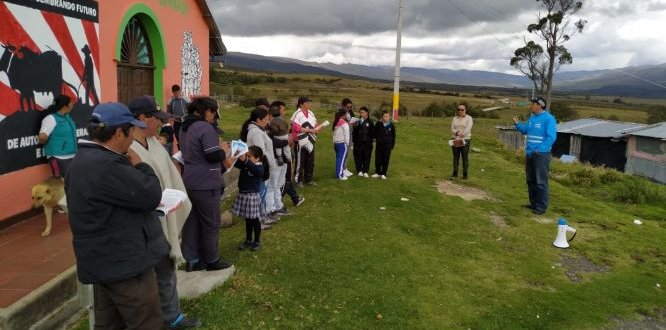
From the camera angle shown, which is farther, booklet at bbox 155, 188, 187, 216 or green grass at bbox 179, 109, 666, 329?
green grass at bbox 179, 109, 666, 329

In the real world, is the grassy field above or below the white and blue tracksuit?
below

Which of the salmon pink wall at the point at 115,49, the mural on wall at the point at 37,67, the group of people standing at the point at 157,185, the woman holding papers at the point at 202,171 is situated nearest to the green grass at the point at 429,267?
the group of people standing at the point at 157,185

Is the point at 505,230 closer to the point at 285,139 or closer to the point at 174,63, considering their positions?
the point at 285,139

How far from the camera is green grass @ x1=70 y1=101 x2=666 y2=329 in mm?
4770

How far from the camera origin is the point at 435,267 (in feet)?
20.2

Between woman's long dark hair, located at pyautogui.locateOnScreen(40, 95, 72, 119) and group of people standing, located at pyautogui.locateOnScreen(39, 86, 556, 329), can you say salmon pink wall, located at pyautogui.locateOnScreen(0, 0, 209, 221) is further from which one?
woman's long dark hair, located at pyautogui.locateOnScreen(40, 95, 72, 119)

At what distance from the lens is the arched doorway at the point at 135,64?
29.9ft

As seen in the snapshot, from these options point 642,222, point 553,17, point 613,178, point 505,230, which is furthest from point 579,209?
point 553,17

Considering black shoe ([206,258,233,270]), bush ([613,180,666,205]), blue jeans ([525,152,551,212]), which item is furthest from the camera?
bush ([613,180,666,205])

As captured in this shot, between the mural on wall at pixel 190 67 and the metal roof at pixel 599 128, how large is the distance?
66.4ft

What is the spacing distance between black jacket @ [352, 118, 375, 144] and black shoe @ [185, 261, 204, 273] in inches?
251

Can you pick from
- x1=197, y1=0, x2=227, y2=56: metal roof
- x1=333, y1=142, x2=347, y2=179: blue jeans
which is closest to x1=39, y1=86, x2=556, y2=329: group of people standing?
x1=333, y1=142, x2=347, y2=179: blue jeans

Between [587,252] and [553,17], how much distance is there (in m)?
30.9

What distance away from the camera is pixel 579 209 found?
393 inches
